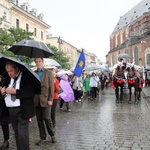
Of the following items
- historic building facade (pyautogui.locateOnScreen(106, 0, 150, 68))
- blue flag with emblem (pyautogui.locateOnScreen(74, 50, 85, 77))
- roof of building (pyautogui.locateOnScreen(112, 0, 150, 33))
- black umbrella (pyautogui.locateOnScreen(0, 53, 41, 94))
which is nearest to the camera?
black umbrella (pyautogui.locateOnScreen(0, 53, 41, 94))

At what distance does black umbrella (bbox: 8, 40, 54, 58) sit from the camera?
5921 millimetres

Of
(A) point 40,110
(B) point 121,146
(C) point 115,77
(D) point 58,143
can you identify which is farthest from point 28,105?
(C) point 115,77

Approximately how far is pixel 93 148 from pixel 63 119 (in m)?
3.61

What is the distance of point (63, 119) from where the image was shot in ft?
28.9

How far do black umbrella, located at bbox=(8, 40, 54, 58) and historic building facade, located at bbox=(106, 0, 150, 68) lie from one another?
53302 millimetres

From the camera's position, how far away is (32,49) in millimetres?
6363

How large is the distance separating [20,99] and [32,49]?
2.36 meters

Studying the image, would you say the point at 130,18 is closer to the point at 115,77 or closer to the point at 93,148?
the point at 115,77

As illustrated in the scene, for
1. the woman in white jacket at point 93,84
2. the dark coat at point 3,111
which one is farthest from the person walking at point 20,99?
the woman in white jacket at point 93,84

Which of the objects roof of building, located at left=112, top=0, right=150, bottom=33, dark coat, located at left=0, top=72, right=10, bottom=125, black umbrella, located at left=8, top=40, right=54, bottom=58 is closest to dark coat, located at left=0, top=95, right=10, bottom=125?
dark coat, located at left=0, top=72, right=10, bottom=125

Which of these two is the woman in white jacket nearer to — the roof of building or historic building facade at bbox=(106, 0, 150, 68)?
historic building facade at bbox=(106, 0, 150, 68)

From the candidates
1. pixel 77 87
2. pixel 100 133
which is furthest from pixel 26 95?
pixel 77 87

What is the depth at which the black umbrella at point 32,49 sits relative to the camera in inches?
233

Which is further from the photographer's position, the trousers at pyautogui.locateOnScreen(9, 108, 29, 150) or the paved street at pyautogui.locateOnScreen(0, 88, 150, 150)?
the paved street at pyautogui.locateOnScreen(0, 88, 150, 150)
